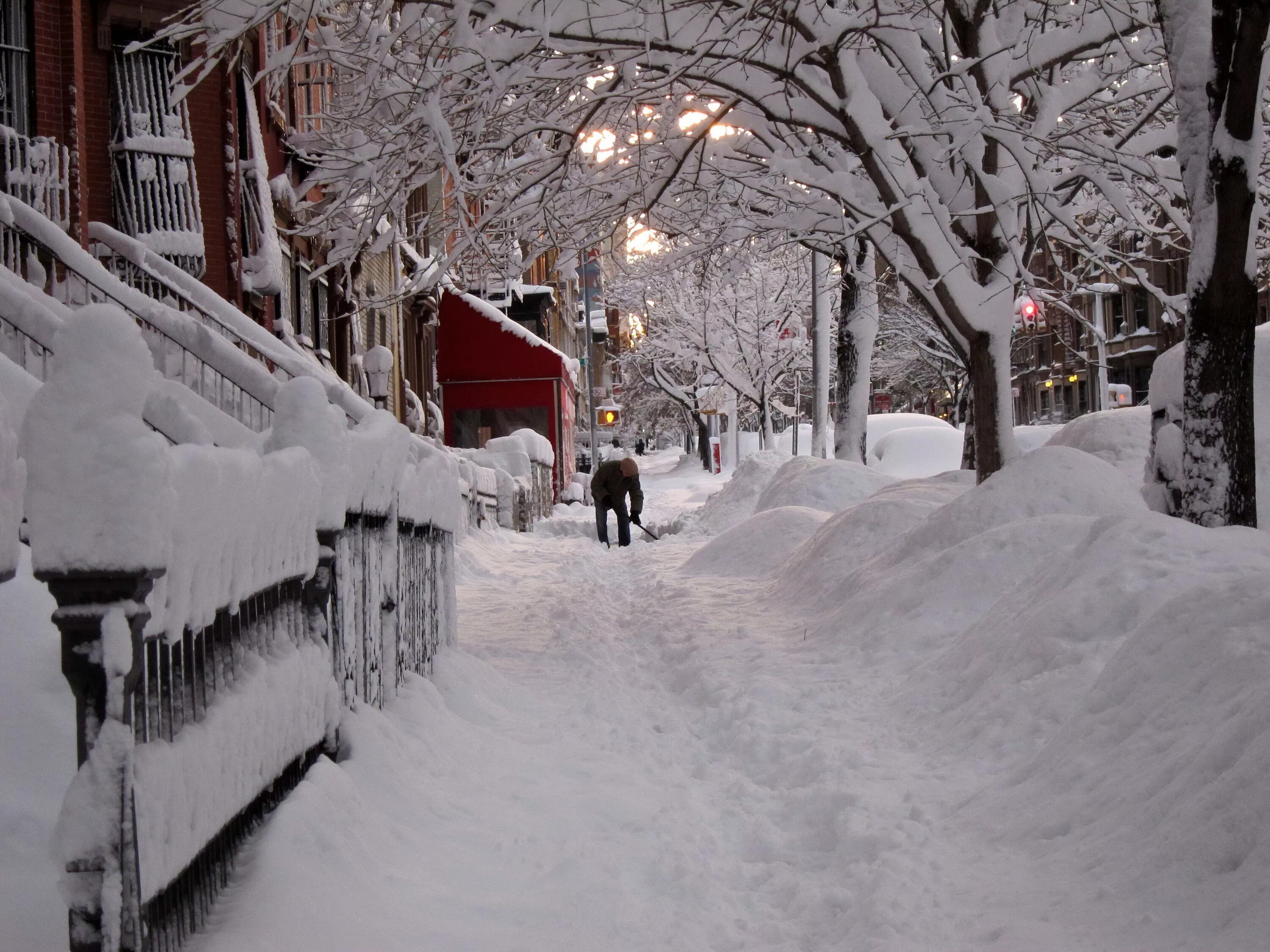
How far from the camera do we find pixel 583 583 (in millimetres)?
13742

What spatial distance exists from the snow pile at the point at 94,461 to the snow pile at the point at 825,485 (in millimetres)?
15035

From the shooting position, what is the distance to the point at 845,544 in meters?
11.0

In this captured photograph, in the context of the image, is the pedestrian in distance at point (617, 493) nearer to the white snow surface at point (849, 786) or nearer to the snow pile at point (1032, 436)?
the snow pile at point (1032, 436)

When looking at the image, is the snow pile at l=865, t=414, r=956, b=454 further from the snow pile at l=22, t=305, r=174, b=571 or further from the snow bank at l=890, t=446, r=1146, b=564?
the snow pile at l=22, t=305, r=174, b=571

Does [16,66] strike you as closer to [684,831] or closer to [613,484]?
[684,831]

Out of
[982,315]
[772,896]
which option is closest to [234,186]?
[982,315]

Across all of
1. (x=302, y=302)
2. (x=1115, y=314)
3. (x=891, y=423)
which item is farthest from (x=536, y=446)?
(x=1115, y=314)

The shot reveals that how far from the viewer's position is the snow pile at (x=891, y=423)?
32.1 meters

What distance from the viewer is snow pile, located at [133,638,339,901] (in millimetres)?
2527

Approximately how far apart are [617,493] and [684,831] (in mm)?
14707

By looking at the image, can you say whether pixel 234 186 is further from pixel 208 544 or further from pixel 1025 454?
pixel 208 544

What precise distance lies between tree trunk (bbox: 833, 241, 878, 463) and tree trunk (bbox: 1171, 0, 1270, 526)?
12.4 m

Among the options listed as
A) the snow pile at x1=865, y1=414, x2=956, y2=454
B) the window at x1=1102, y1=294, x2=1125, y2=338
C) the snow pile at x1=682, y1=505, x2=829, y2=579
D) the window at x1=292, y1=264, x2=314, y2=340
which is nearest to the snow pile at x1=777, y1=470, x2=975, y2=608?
the snow pile at x1=682, y1=505, x2=829, y2=579

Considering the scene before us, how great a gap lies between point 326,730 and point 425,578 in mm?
2438
